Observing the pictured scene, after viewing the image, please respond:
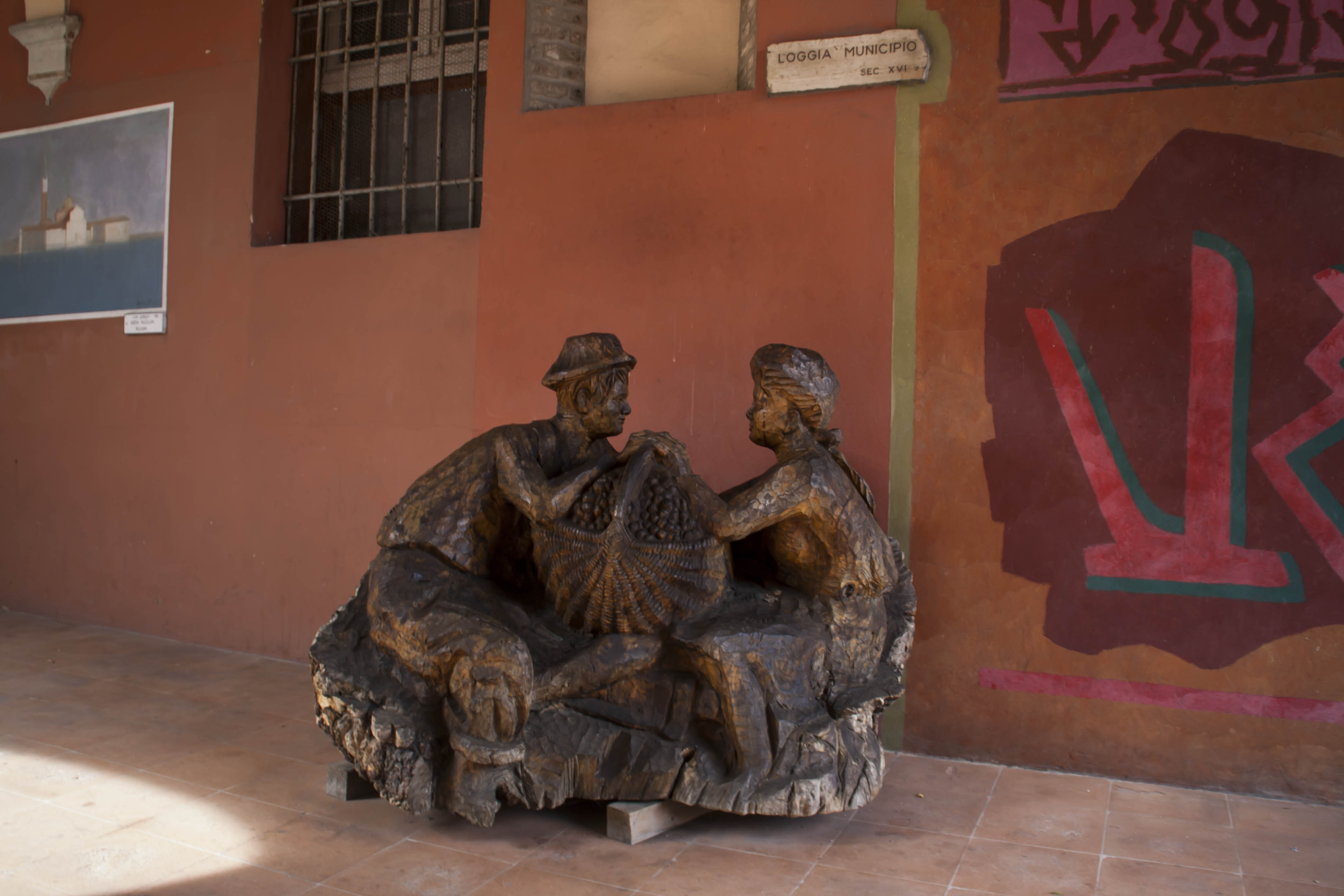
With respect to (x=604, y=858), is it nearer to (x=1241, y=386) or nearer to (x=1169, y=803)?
(x=1169, y=803)

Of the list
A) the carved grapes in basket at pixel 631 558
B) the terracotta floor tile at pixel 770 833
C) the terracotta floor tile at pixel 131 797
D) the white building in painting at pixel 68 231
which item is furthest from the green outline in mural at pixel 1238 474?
the white building in painting at pixel 68 231

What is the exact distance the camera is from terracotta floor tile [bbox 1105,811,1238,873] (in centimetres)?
296

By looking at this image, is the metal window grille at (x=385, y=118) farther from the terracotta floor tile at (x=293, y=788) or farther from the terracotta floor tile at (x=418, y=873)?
the terracotta floor tile at (x=418, y=873)

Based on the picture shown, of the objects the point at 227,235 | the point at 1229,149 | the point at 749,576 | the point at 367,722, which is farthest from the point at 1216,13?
the point at 227,235

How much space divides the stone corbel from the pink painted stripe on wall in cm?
594

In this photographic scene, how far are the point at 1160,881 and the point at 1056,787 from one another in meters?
0.76

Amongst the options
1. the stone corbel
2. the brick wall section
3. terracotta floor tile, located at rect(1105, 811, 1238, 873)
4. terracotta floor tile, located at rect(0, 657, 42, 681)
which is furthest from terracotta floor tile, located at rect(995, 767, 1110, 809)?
the stone corbel

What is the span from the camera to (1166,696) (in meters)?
3.62

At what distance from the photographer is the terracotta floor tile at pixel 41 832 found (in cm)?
281

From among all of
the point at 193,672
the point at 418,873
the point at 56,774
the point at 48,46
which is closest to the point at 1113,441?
the point at 418,873

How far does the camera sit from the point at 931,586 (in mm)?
3893

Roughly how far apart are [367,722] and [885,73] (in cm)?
300

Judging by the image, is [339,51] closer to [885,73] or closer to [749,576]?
[885,73]

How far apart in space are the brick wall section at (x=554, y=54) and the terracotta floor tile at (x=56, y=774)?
3163 millimetres
